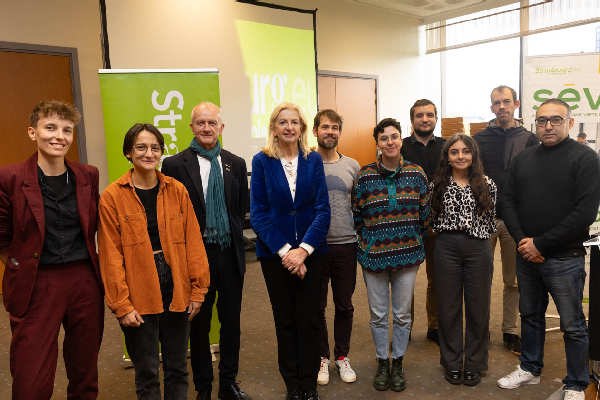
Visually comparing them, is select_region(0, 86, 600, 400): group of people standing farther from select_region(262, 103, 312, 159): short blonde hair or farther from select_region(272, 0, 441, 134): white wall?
select_region(272, 0, 441, 134): white wall

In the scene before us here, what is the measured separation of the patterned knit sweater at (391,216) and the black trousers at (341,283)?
4.4 inches

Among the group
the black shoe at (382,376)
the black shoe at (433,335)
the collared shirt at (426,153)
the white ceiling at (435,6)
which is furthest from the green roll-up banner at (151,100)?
the white ceiling at (435,6)

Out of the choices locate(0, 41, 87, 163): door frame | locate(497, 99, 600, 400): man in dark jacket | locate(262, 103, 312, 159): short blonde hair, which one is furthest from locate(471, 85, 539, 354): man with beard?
locate(0, 41, 87, 163): door frame

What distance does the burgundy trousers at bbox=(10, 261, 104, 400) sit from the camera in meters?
1.62

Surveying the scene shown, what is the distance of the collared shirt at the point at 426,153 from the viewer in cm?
267

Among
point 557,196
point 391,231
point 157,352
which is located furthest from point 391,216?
point 157,352

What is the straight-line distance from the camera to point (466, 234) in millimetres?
2252

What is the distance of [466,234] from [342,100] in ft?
15.8

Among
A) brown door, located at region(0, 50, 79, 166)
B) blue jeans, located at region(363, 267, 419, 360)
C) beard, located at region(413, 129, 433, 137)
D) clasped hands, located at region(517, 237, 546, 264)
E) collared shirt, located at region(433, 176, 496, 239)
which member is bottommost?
blue jeans, located at region(363, 267, 419, 360)

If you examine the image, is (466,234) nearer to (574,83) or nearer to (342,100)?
(574,83)

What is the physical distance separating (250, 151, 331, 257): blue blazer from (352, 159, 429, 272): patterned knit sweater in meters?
0.28

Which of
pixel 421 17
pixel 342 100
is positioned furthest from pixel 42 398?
pixel 421 17

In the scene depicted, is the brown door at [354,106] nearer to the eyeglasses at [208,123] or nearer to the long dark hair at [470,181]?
the long dark hair at [470,181]

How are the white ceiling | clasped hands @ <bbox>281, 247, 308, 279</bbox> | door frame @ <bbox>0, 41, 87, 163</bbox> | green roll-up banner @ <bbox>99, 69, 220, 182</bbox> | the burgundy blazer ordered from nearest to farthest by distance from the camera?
the burgundy blazer
clasped hands @ <bbox>281, 247, 308, 279</bbox>
green roll-up banner @ <bbox>99, 69, 220, 182</bbox>
door frame @ <bbox>0, 41, 87, 163</bbox>
the white ceiling
